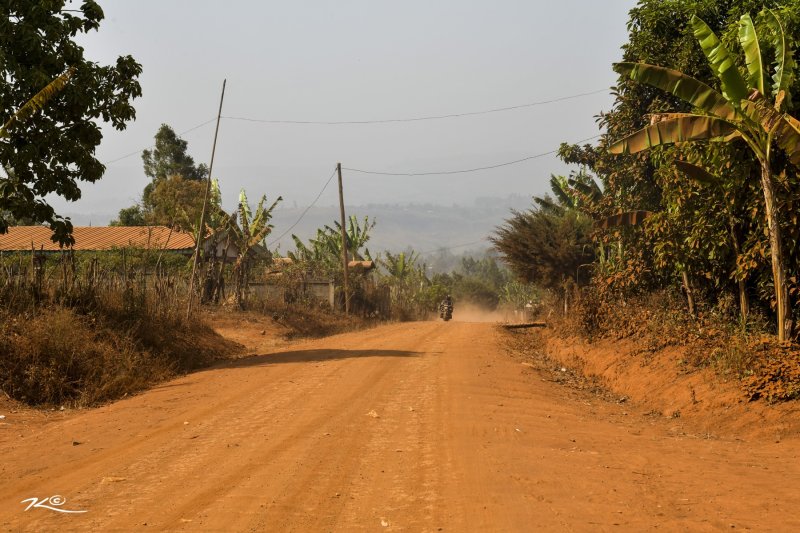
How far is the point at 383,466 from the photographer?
739 cm

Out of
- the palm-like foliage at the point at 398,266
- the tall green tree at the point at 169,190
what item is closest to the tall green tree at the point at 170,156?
the tall green tree at the point at 169,190

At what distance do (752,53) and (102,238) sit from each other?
1423 inches

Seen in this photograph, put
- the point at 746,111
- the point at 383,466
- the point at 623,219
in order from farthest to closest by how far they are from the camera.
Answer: the point at 623,219, the point at 746,111, the point at 383,466

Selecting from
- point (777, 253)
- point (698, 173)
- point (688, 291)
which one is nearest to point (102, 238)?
point (688, 291)

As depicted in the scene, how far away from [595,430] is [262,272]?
25528 millimetres

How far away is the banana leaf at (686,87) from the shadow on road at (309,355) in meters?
8.04

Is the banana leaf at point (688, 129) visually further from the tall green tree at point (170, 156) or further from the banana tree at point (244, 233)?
the tall green tree at point (170, 156)

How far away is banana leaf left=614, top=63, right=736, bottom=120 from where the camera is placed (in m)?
11.6

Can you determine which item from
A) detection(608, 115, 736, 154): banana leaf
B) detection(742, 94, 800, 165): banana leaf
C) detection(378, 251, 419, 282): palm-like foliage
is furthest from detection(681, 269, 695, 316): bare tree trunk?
detection(378, 251, 419, 282): palm-like foliage

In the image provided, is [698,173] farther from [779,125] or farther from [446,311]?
[446,311]

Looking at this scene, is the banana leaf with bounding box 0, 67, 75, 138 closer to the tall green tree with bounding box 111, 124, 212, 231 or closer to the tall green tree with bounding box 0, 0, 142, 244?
the tall green tree with bounding box 0, 0, 142, 244

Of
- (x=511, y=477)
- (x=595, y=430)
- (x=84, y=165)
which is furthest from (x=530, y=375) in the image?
(x=84, y=165)

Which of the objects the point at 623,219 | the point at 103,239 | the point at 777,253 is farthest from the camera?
the point at 103,239

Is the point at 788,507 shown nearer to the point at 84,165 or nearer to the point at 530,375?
the point at 530,375
